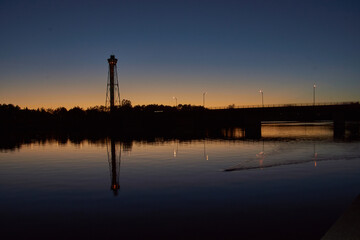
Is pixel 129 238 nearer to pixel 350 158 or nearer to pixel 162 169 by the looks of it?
pixel 162 169

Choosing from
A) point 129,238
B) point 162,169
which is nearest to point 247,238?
point 129,238

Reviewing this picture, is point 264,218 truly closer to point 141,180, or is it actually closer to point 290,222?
point 290,222

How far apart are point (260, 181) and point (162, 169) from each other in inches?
480

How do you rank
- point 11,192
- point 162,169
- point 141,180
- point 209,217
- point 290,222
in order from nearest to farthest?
point 290,222, point 209,217, point 11,192, point 141,180, point 162,169

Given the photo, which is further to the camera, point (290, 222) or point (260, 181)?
point (260, 181)

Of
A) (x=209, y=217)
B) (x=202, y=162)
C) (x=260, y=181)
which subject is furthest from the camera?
(x=202, y=162)

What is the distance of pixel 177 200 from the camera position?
23.0 m

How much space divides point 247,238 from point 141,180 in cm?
1675

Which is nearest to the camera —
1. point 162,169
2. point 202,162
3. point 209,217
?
point 209,217

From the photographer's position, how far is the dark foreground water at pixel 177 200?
16875mm

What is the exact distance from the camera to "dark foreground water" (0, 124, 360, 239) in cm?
1688

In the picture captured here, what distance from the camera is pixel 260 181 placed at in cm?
2897

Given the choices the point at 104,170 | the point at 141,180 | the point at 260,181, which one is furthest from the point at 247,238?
the point at 104,170

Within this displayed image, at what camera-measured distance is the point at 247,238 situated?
51.2 ft
